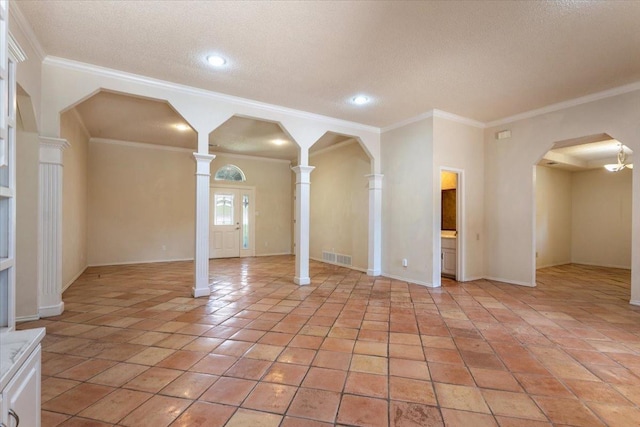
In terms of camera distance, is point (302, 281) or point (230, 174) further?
point (230, 174)

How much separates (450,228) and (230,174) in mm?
5956

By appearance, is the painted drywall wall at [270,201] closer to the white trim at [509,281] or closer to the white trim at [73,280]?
the white trim at [73,280]

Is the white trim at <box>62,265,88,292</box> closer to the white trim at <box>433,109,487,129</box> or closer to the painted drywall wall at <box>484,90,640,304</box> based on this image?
the white trim at <box>433,109,487,129</box>

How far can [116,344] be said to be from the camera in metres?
2.78

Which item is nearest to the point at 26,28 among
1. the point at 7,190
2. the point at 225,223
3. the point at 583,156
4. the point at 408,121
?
the point at 7,190

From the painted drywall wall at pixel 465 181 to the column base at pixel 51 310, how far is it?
16.9 ft

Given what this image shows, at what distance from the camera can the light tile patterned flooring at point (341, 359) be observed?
1854 millimetres

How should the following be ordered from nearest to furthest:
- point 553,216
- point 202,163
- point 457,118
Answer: point 202,163 → point 457,118 → point 553,216

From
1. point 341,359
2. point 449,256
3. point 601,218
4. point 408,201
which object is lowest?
point 341,359

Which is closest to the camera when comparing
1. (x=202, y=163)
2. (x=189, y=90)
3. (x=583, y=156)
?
(x=189, y=90)

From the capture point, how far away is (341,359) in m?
2.53

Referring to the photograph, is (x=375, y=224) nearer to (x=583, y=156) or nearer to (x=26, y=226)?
(x=26, y=226)

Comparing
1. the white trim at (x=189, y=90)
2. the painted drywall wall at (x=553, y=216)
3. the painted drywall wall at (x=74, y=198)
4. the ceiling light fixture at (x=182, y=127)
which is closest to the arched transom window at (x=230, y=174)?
the ceiling light fixture at (x=182, y=127)

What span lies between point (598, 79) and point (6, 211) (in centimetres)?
581
